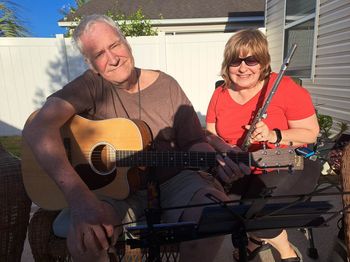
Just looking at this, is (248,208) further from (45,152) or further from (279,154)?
(45,152)

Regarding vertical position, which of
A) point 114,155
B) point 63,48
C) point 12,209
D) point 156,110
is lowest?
point 12,209

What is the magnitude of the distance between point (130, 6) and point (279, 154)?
33.0ft

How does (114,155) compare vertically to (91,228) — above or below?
above

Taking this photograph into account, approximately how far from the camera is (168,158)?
1.80 metres

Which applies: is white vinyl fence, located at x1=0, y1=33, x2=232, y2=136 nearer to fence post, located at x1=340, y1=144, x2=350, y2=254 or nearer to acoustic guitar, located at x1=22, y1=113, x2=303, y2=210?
acoustic guitar, located at x1=22, y1=113, x2=303, y2=210

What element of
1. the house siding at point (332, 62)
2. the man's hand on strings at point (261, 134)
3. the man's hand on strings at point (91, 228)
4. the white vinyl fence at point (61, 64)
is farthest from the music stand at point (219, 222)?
the white vinyl fence at point (61, 64)

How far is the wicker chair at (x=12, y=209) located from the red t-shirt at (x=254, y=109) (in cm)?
141

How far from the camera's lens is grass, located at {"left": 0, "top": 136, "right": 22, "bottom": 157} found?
5.30 meters

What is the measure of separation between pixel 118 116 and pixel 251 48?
102 centimetres

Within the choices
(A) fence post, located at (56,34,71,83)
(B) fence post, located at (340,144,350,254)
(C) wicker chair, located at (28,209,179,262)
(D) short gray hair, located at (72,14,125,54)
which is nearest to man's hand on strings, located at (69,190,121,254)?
(C) wicker chair, located at (28,209,179,262)

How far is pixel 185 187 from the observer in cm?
180

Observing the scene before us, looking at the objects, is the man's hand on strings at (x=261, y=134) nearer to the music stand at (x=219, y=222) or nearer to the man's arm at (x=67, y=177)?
the music stand at (x=219, y=222)

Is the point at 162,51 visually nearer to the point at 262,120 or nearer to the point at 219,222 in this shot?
the point at 262,120

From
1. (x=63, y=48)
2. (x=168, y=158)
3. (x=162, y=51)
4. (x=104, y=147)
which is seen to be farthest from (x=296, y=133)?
(x=63, y=48)
